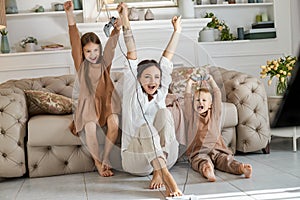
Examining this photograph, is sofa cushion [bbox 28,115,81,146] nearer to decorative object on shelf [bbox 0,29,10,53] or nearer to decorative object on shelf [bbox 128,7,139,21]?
decorative object on shelf [bbox 0,29,10,53]

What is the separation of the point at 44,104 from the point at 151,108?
112 centimetres

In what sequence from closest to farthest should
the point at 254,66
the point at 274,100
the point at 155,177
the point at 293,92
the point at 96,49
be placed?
the point at 293,92 < the point at 155,177 < the point at 96,49 < the point at 274,100 < the point at 254,66

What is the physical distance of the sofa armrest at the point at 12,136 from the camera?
10.9 feet

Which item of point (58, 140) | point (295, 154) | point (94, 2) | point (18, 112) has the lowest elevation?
point (295, 154)

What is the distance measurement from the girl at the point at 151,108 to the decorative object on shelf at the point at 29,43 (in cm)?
219

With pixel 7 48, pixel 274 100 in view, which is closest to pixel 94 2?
pixel 7 48

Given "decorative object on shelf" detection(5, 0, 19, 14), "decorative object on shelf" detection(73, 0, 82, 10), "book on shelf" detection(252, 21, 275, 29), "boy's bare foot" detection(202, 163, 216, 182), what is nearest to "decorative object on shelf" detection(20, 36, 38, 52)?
"decorative object on shelf" detection(5, 0, 19, 14)

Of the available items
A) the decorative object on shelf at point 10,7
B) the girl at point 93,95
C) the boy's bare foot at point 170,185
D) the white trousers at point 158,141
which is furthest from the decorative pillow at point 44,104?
the decorative object on shelf at point 10,7

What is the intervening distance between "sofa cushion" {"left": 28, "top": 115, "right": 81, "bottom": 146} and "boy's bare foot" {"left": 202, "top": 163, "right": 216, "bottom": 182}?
3.06 feet

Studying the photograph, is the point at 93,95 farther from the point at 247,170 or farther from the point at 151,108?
the point at 247,170

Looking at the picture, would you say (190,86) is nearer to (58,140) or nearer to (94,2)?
(58,140)

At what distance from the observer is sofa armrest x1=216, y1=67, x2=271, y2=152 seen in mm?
3771

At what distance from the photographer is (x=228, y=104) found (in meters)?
3.73

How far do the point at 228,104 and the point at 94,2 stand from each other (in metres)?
1.98
